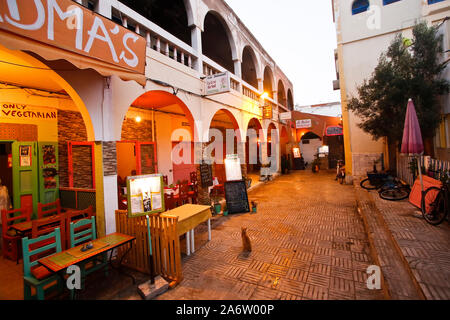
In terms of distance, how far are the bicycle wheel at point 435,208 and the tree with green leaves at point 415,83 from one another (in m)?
3.32

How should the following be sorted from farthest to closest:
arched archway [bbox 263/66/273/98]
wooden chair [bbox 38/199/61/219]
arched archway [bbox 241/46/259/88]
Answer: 1. arched archway [bbox 263/66/273/98]
2. arched archway [bbox 241/46/259/88]
3. wooden chair [bbox 38/199/61/219]

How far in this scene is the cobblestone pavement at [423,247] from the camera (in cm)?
274

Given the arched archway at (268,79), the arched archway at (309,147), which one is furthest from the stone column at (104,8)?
the arched archway at (309,147)

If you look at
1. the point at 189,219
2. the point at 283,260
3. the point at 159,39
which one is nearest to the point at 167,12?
the point at 159,39

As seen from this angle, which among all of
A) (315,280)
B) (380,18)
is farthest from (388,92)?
(315,280)

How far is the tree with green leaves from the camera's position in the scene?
699cm

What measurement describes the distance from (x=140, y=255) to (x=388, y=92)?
373 inches

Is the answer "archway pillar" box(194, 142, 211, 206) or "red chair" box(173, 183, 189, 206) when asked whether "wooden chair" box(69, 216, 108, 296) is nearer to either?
"red chair" box(173, 183, 189, 206)

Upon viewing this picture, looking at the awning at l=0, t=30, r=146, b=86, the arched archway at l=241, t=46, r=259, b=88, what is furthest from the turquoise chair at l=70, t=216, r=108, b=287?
the arched archway at l=241, t=46, r=259, b=88

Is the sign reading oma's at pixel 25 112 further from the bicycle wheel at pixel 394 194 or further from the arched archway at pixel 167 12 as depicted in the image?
the bicycle wheel at pixel 394 194

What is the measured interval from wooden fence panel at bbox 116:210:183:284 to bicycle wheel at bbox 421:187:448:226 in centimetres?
553

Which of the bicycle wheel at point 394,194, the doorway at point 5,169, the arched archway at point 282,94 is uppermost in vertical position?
the arched archway at point 282,94

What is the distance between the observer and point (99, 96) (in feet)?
15.0

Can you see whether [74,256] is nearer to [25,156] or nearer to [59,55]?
[59,55]
